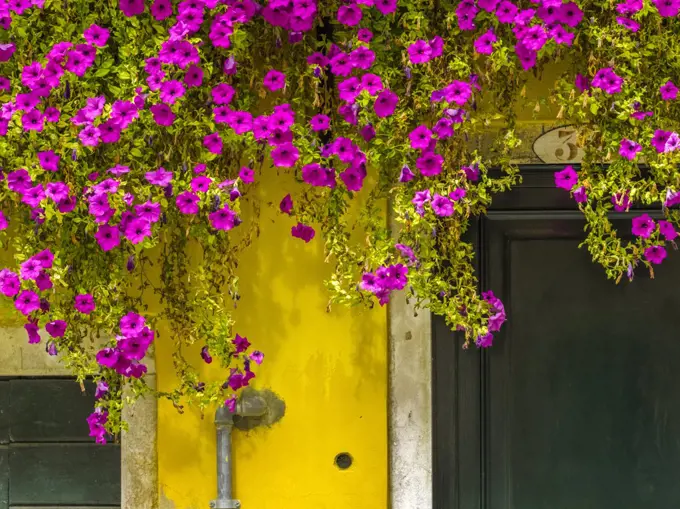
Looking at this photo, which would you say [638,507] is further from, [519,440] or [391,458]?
[391,458]

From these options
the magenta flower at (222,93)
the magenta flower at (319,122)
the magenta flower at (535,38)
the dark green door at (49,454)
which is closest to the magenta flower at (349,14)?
the magenta flower at (319,122)

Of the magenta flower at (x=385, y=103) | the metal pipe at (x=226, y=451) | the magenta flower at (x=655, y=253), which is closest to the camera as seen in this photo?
the magenta flower at (x=385, y=103)

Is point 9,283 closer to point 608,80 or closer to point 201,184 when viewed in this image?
point 201,184

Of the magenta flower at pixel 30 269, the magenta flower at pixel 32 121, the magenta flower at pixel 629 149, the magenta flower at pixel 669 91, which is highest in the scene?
the magenta flower at pixel 669 91

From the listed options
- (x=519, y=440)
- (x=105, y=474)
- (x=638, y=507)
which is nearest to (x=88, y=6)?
(x=105, y=474)

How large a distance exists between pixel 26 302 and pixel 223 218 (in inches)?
25.3

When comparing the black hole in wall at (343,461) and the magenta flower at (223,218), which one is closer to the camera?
the magenta flower at (223,218)

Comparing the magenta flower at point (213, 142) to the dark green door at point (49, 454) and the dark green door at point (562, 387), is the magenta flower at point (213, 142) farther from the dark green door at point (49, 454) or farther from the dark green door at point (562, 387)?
the dark green door at point (49, 454)

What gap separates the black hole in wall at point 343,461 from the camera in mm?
3346

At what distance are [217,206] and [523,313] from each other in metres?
1.26

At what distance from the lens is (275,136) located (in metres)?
2.86

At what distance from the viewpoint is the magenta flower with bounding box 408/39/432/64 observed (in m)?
2.88

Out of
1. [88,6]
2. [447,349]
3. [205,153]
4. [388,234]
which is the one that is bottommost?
[447,349]

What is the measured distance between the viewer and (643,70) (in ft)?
9.90
